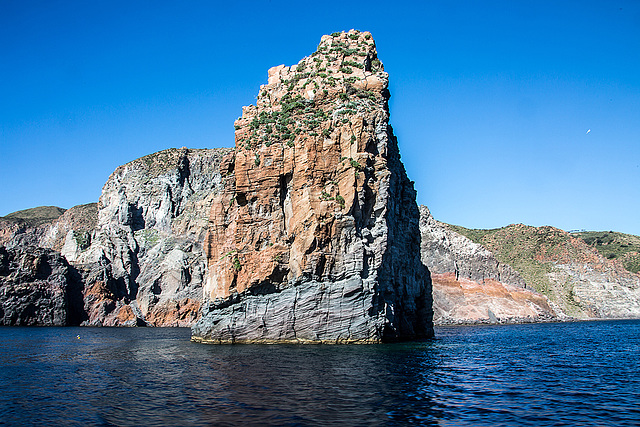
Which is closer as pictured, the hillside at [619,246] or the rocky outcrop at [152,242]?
the rocky outcrop at [152,242]

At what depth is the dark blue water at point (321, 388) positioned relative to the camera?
51.4 ft

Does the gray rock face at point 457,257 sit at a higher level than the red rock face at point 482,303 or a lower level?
higher

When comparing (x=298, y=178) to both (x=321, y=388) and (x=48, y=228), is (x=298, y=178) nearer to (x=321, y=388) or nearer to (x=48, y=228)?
(x=321, y=388)

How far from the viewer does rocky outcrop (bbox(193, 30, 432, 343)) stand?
4016 centimetres

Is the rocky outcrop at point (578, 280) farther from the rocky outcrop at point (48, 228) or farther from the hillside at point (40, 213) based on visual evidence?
the hillside at point (40, 213)

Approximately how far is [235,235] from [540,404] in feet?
103

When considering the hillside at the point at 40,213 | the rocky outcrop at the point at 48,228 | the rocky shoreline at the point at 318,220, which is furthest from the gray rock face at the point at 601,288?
the hillside at the point at 40,213

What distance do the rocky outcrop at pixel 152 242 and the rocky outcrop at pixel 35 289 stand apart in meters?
5.73

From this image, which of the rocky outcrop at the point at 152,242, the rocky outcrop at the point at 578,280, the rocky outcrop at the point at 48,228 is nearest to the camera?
the rocky outcrop at the point at 152,242

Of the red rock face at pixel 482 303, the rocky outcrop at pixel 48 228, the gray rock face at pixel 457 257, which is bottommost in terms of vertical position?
the red rock face at pixel 482 303

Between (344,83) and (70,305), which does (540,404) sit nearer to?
(344,83)

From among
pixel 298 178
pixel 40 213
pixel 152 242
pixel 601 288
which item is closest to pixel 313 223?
pixel 298 178

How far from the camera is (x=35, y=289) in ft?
290

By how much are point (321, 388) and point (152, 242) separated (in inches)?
3988
